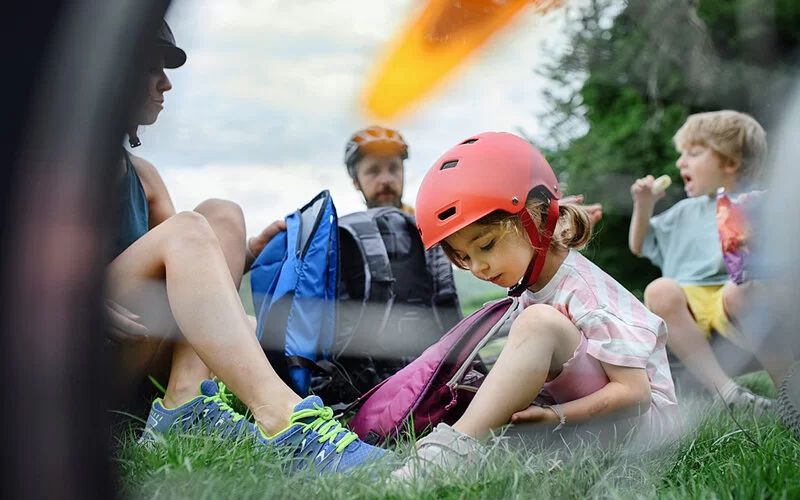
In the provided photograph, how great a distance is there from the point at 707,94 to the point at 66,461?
3.40 metres

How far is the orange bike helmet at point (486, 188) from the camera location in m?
1.37

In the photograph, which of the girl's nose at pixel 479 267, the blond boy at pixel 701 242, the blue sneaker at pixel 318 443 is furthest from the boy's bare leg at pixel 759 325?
the blue sneaker at pixel 318 443

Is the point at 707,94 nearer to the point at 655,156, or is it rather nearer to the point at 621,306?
the point at 655,156

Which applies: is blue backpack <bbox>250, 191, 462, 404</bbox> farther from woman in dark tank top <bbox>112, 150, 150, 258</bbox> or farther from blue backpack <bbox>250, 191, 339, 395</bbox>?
woman in dark tank top <bbox>112, 150, 150, 258</bbox>

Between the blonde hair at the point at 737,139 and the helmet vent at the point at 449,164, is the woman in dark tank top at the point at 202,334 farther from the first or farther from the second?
the blonde hair at the point at 737,139

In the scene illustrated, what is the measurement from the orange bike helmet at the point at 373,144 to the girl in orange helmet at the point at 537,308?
43cm

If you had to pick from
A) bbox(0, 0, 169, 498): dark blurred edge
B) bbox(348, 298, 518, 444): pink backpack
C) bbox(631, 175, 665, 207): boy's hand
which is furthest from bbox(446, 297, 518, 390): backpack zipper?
bbox(631, 175, 665, 207): boy's hand

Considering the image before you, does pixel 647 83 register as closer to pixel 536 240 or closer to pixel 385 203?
pixel 385 203

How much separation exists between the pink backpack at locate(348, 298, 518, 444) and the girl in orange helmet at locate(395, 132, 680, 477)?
4.4 inches

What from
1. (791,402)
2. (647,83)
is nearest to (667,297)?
(791,402)

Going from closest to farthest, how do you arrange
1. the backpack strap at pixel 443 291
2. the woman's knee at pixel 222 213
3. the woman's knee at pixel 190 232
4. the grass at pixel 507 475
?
1. the grass at pixel 507 475
2. the woman's knee at pixel 190 232
3. the woman's knee at pixel 222 213
4. the backpack strap at pixel 443 291

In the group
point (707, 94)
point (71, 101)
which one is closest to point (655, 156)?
point (707, 94)

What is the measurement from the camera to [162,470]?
101cm

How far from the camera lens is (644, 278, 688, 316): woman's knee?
226 cm
